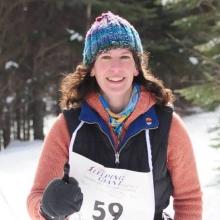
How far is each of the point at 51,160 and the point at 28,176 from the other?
6562 mm

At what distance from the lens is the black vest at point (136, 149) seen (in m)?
2.39

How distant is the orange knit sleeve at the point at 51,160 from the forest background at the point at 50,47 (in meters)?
10.4

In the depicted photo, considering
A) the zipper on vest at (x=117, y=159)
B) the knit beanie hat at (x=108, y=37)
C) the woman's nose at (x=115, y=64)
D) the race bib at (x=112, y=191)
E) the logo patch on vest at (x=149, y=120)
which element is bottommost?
the race bib at (x=112, y=191)

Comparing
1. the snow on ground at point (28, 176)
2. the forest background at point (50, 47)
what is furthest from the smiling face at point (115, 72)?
the forest background at point (50, 47)

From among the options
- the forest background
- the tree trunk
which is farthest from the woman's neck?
the tree trunk

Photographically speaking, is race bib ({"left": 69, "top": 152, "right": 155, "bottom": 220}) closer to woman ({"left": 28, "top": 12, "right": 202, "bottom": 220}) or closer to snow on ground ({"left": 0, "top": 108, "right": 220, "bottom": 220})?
woman ({"left": 28, "top": 12, "right": 202, "bottom": 220})

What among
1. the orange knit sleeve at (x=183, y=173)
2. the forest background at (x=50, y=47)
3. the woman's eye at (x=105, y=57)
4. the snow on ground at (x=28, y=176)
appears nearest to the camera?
the orange knit sleeve at (x=183, y=173)

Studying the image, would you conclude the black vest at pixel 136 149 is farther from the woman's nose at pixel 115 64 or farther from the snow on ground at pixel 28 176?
the snow on ground at pixel 28 176

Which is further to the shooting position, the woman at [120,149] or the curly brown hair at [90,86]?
the curly brown hair at [90,86]

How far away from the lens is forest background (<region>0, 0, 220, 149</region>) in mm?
13727

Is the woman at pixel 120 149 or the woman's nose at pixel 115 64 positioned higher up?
the woman's nose at pixel 115 64

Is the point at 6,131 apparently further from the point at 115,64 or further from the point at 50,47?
the point at 115,64

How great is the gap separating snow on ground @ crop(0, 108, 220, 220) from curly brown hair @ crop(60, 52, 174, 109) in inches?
141

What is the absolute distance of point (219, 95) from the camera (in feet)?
20.5
